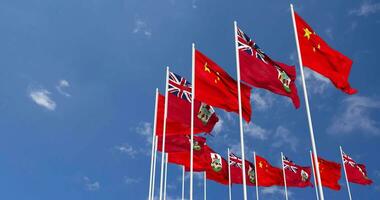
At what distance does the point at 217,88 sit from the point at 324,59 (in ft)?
15.7

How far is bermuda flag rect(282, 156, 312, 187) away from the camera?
1432 inches

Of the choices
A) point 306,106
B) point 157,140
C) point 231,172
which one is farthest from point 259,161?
point 306,106

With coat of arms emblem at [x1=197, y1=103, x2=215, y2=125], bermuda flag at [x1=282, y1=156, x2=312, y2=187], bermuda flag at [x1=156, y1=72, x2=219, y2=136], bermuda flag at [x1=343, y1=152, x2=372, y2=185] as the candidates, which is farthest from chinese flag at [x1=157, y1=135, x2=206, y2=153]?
bermuda flag at [x1=343, y1=152, x2=372, y2=185]

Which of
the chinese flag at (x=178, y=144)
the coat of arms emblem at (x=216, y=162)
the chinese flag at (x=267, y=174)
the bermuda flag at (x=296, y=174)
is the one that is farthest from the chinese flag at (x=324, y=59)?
the bermuda flag at (x=296, y=174)

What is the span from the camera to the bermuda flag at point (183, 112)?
21203mm

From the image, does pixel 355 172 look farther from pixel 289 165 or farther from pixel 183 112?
pixel 183 112

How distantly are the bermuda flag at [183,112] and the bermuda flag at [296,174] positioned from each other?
15.5 meters

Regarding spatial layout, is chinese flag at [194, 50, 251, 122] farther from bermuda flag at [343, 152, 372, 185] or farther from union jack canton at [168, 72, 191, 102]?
bermuda flag at [343, 152, 372, 185]

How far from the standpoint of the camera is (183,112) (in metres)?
23.0

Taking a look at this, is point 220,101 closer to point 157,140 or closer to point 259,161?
point 157,140

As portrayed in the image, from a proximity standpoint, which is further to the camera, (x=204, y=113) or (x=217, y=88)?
(x=204, y=113)

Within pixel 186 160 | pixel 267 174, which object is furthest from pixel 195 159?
pixel 267 174

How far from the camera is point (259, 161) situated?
34.1 metres

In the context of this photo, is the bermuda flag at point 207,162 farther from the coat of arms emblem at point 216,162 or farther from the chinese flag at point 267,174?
the chinese flag at point 267,174
